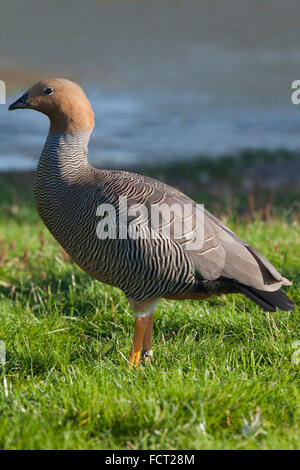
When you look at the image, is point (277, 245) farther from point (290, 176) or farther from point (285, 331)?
point (290, 176)

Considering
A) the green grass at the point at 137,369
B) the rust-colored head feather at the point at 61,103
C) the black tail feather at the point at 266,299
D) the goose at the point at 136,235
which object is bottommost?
the green grass at the point at 137,369

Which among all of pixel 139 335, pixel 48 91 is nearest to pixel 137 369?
A: pixel 139 335

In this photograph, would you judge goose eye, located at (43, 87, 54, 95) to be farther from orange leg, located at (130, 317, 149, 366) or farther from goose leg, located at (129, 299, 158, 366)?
orange leg, located at (130, 317, 149, 366)

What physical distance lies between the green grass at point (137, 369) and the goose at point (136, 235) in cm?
29

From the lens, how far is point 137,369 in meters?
3.38

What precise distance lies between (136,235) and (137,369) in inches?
28.4

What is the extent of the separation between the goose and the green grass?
29 cm

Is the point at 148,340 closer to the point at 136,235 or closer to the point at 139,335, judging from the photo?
the point at 139,335

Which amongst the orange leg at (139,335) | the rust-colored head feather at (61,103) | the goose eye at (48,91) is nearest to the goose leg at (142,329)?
the orange leg at (139,335)

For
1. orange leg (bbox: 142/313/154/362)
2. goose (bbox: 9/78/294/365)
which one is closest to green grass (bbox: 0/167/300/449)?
orange leg (bbox: 142/313/154/362)

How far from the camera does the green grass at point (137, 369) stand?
2.80 m

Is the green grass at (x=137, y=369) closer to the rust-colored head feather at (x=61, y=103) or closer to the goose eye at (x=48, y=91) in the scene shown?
the rust-colored head feather at (x=61, y=103)

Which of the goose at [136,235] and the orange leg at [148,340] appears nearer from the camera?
the goose at [136,235]

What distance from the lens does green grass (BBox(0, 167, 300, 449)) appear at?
2.80 meters
